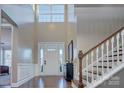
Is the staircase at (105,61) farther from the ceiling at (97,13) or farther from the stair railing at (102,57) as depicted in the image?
the ceiling at (97,13)

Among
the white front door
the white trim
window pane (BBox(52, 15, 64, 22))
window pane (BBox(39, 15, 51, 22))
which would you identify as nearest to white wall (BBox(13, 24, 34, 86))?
the white front door

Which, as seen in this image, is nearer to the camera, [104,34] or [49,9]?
[104,34]

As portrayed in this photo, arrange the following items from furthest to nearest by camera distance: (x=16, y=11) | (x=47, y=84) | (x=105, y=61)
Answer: (x=47, y=84)
(x=16, y=11)
(x=105, y=61)

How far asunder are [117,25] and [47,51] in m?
5.80

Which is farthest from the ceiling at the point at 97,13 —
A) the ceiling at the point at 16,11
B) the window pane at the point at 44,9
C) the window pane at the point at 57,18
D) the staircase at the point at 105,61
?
the window pane at the point at 57,18

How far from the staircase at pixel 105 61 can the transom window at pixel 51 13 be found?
613 centimetres

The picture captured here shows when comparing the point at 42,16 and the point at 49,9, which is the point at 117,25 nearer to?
the point at 49,9

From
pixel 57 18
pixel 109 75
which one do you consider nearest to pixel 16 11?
pixel 109 75

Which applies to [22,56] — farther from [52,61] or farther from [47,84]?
[52,61]

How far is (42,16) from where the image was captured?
1192cm

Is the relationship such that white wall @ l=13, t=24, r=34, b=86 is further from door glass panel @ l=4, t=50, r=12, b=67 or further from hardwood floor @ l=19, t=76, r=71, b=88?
door glass panel @ l=4, t=50, r=12, b=67

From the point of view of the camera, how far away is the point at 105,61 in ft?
17.2

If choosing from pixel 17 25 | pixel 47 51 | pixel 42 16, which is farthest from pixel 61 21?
pixel 17 25

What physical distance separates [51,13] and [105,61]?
666 cm
